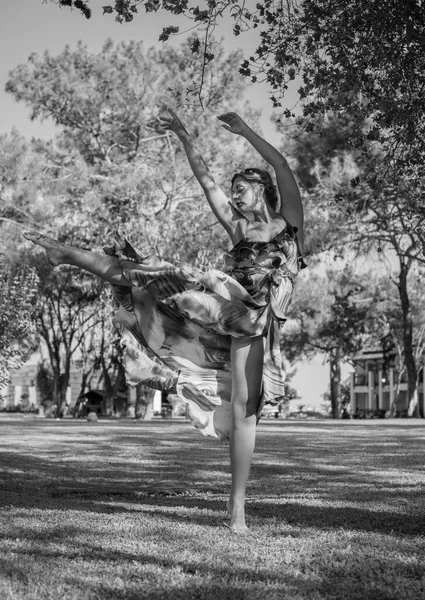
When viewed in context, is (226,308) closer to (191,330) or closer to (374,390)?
(191,330)

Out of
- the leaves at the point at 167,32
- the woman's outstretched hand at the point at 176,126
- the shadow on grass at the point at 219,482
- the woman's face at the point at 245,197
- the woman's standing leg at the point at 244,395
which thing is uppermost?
the leaves at the point at 167,32

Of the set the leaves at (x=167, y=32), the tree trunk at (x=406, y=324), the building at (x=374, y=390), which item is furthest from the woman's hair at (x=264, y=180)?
the building at (x=374, y=390)

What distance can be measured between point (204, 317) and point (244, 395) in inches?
19.4

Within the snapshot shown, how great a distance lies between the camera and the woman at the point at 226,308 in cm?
429

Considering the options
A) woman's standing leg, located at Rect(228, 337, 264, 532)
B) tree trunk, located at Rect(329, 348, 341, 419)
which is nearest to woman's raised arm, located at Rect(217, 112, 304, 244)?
woman's standing leg, located at Rect(228, 337, 264, 532)

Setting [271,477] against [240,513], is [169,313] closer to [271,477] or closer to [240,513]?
[240,513]

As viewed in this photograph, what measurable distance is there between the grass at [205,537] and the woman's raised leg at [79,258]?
1.25 meters

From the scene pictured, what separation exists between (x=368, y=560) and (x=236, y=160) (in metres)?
27.8

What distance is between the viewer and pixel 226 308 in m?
4.32

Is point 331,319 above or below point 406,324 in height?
above

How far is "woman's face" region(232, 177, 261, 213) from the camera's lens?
4.73 meters

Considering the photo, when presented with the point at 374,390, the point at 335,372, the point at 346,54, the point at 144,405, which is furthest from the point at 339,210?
the point at 374,390

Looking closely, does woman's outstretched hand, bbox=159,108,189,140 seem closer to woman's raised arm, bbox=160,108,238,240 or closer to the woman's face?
woman's raised arm, bbox=160,108,238,240

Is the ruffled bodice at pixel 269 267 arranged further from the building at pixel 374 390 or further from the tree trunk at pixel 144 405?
the building at pixel 374 390
